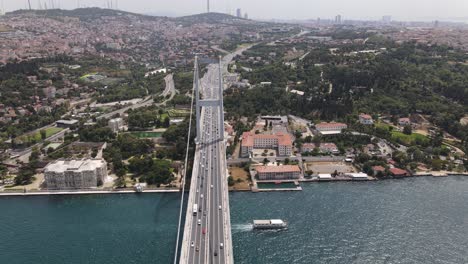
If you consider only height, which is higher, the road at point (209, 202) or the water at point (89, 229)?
the road at point (209, 202)

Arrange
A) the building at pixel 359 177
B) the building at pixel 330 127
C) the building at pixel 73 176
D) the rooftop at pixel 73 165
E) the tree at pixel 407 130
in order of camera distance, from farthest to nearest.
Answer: the building at pixel 330 127 → the tree at pixel 407 130 → the building at pixel 359 177 → the rooftop at pixel 73 165 → the building at pixel 73 176

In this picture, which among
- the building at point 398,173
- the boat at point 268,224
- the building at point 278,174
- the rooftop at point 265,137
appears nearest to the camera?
the boat at point 268,224

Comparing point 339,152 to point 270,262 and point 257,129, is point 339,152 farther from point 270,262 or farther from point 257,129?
point 270,262

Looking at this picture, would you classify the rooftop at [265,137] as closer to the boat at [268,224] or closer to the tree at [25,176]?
the boat at [268,224]

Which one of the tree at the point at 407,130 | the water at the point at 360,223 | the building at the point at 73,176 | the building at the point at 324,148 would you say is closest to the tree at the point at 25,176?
the building at the point at 73,176

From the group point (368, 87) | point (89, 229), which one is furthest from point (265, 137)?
point (368, 87)

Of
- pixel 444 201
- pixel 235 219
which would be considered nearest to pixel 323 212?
pixel 235 219
